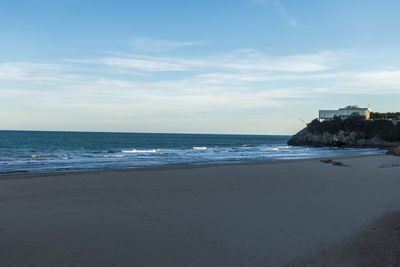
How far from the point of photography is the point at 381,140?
231ft

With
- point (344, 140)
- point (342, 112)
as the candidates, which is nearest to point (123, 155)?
point (344, 140)

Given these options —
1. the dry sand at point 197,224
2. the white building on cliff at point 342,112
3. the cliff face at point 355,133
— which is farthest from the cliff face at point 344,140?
the dry sand at point 197,224

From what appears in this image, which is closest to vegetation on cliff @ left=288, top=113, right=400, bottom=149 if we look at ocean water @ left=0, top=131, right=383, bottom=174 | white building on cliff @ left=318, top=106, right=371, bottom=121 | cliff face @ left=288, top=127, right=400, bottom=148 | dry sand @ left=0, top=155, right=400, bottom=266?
cliff face @ left=288, top=127, right=400, bottom=148

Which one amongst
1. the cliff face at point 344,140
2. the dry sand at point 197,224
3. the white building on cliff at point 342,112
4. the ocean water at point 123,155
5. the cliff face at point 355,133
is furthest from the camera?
the white building on cliff at point 342,112

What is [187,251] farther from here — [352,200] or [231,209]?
[352,200]

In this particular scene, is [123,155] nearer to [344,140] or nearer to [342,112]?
[344,140]

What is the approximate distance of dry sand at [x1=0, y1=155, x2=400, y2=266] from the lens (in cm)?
578

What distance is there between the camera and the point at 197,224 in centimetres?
789

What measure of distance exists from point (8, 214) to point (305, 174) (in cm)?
1475

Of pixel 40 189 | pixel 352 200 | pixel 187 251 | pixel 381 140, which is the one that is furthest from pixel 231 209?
pixel 381 140

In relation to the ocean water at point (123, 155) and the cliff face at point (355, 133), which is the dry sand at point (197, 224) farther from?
the cliff face at point (355, 133)

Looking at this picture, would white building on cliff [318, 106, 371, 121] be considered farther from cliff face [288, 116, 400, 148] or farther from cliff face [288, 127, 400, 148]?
cliff face [288, 127, 400, 148]

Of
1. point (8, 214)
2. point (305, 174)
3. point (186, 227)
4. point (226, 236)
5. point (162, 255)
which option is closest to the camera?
point (162, 255)

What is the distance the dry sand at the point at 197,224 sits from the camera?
5.78 meters
